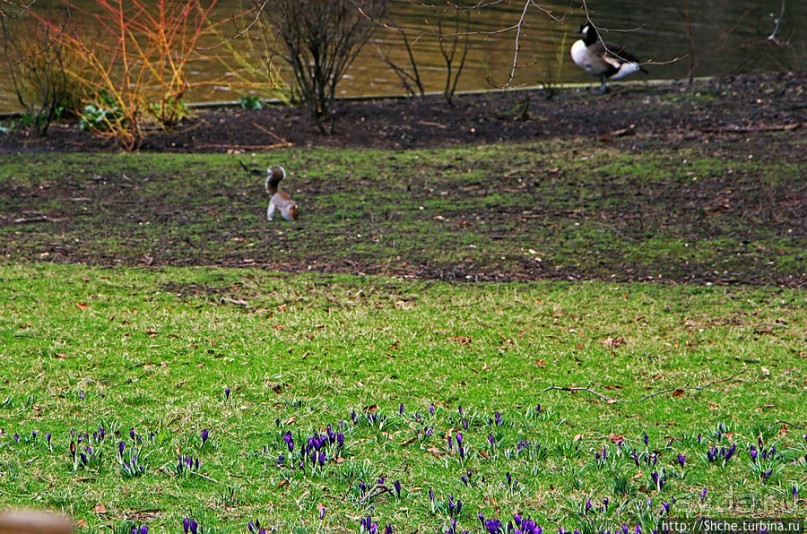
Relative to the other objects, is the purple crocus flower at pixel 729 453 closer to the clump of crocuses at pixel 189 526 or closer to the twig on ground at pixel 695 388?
the twig on ground at pixel 695 388

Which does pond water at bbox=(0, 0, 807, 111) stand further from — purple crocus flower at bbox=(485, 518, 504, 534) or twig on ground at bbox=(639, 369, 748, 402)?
purple crocus flower at bbox=(485, 518, 504, 534)

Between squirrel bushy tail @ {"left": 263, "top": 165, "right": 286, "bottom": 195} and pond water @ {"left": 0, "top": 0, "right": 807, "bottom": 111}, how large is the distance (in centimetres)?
626

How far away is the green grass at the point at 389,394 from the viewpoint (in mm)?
3613

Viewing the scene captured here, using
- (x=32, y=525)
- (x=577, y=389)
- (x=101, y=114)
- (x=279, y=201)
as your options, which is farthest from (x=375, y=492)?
(x=101, y=114)

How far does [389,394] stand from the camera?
496 centimetres

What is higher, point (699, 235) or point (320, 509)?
point (699, 235)

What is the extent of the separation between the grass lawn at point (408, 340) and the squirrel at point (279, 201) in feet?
0.55

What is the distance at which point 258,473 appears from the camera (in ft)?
12.7

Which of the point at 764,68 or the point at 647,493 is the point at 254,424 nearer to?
the point at 647,493

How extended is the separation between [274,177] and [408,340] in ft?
10.6

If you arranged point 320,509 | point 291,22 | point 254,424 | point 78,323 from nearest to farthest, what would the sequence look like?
point 320,509
point 254,424
point 78,323
point 291,22

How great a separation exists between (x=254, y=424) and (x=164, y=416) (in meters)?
0.46

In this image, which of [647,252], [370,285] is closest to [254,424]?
[370,285]

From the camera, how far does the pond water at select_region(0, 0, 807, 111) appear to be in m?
17.0
